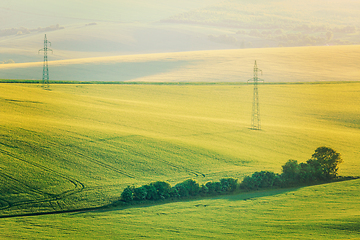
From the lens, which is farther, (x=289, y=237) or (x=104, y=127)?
(x=104, y=127)

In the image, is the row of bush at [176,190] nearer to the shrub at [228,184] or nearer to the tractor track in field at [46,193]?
the shrub at [228,184]

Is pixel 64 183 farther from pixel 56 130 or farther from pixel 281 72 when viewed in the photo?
pixel 281 72

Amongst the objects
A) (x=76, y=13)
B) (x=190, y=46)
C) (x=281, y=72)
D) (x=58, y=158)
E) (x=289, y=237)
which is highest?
(x=76, y=13)

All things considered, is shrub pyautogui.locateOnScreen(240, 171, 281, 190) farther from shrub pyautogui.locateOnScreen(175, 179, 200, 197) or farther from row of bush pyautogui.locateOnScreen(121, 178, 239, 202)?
shrub pyautogui.locateOnScreen(175, 179, 200, 197)

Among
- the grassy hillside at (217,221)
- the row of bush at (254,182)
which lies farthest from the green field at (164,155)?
the row of bush at (254,182)

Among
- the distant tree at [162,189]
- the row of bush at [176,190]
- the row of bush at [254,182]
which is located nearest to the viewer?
the row of bush at [176,190]

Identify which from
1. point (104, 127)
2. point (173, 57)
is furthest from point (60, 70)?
point (104, 127)

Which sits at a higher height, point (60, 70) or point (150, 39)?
point (150, 39)
